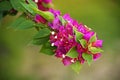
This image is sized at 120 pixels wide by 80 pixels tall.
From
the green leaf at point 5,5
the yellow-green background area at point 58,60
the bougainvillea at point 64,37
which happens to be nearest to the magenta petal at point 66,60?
the bougainvillea at point 64,37

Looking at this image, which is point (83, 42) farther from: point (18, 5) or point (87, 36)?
point (18, 5)

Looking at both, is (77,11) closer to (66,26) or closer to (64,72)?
(64,72)

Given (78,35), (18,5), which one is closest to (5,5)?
(18,5)

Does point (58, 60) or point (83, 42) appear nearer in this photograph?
point (83, 42)

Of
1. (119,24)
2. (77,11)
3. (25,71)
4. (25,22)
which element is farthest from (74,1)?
(25,22)

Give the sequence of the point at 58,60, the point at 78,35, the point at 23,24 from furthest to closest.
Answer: the point at 58,60 → the point at 23,24 → the point at 78,35

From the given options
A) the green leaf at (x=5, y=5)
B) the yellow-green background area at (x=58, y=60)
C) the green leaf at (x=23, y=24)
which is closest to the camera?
the green leaf at (x=23, y=24)

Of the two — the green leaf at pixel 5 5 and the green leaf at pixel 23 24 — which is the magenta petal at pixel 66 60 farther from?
the green leaf at pixel 5 5

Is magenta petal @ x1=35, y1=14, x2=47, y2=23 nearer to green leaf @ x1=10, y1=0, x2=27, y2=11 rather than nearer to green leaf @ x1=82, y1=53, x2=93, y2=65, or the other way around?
green leaf @ x1=10, y1=0, x2=27, y2=11
